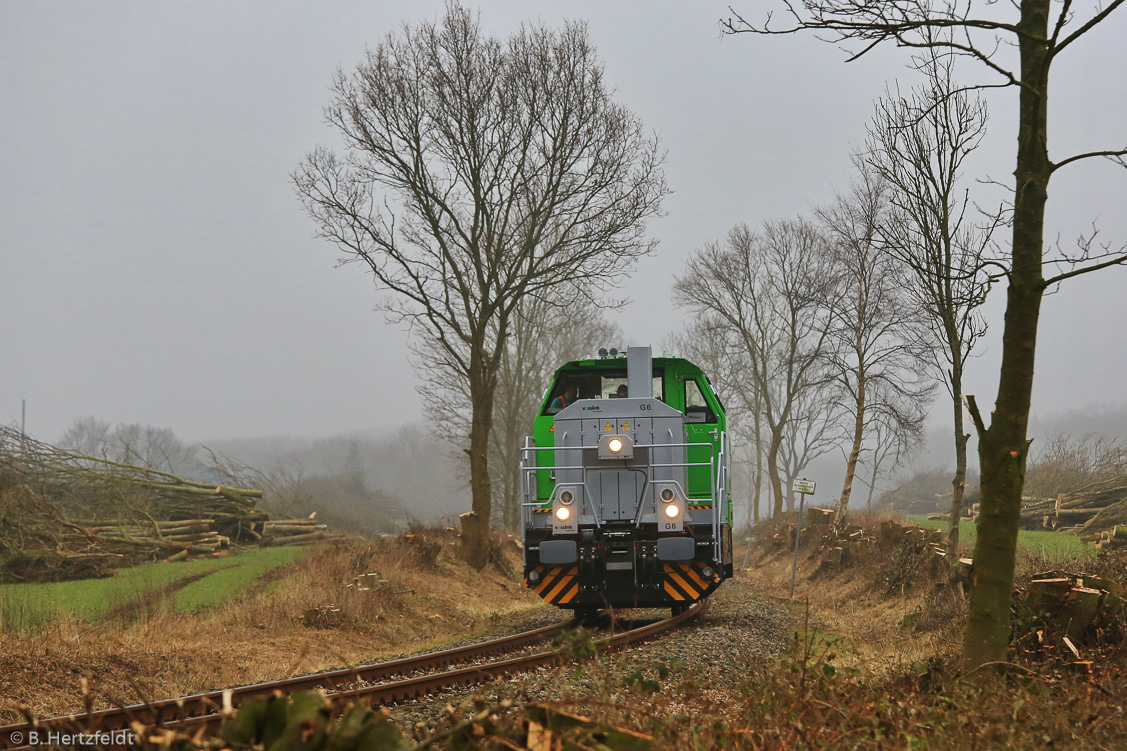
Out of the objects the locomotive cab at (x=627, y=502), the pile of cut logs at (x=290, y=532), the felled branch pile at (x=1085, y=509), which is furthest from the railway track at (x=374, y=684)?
the pile of cut logs at (x=290, y=532)

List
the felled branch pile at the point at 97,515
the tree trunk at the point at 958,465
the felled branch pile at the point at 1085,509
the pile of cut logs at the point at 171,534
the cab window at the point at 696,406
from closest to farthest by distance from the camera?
the cab window at the point at 696,406 → the tree trunk at the point at 958,465 → the felled branch pile at the point at 97,515 → the pile of cut logs at the point at 171,534 → the felled branch pile at the point at 1085,509

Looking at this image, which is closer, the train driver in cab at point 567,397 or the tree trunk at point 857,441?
the train driver in cab at point 567,397

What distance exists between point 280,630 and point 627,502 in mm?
5101

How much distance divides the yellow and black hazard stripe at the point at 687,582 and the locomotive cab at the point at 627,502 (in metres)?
0.01

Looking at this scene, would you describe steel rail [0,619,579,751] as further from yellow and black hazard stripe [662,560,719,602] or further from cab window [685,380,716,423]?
cab window [685,380,716,423]

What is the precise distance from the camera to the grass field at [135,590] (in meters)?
10.6

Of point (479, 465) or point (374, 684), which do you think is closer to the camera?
point (374, 684)

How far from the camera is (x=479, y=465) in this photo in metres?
20.4

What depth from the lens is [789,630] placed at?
11992mm

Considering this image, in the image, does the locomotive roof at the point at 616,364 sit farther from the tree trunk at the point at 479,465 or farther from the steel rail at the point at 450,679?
the tree trunk at the point at 479,465

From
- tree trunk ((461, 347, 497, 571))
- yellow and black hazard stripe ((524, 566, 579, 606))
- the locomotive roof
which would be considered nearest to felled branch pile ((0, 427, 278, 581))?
tree trunk ((461, 347, 497, 571))

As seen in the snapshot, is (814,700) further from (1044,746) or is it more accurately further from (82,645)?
(82,645)

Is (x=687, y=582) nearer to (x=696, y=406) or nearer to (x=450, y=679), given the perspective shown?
(x=696, y=406)

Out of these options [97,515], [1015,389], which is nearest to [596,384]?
[1015,389]
